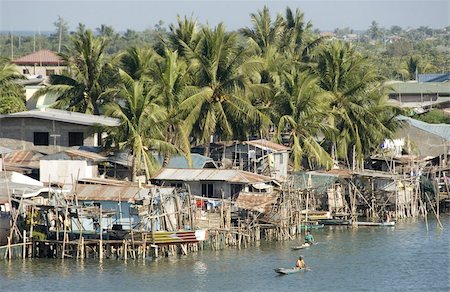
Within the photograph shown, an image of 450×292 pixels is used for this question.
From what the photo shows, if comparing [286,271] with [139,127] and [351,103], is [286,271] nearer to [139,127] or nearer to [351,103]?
[139,127]

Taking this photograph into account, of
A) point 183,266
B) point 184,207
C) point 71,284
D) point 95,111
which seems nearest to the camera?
point 71,284

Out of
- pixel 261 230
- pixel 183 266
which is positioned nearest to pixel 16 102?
pixel 261 230

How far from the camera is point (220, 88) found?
41.8 meters

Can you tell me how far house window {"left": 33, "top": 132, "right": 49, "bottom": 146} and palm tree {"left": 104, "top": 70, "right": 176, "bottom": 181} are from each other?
12.7 ft

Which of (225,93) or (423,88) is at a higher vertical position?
(423,88)

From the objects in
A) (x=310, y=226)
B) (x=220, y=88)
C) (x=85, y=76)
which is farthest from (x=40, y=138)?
(x=310, y=226)

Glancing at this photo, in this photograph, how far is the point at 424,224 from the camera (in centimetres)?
4312

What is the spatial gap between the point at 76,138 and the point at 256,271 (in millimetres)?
11291

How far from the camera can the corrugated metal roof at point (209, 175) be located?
37.5 m

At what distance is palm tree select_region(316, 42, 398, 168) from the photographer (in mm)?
47062

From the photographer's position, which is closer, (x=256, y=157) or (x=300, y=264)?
(x=300, y=264)

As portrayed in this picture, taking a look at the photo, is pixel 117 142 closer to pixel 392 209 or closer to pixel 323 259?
pixel 323 259

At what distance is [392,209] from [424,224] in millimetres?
2120

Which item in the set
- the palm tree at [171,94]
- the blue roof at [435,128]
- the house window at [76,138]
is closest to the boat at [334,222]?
the palm tree at [171,94]
